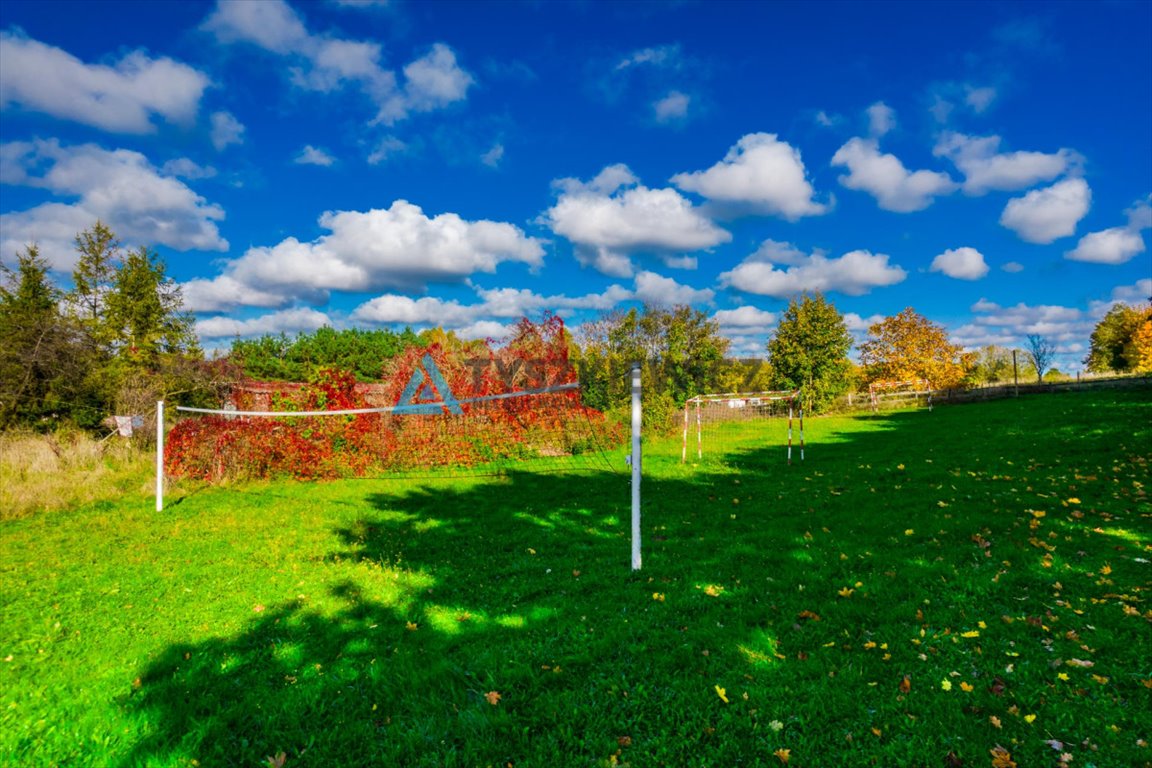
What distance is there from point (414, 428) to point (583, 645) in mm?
11116

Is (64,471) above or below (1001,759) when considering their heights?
above

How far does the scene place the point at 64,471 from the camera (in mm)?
11539

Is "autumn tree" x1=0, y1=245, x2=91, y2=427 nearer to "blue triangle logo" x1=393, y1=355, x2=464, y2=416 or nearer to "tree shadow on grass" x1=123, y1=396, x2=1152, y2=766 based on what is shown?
"blue triangle logo" x1=393, y1=355, x2=464, y2=416

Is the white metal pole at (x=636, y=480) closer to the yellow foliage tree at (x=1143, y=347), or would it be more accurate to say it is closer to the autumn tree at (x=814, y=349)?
the autumn tree at (x=814, y=349)

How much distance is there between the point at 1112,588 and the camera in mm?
4926

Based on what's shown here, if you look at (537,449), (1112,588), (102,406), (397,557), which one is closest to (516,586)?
(397,557)

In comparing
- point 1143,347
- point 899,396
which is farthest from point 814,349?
point 1143,347

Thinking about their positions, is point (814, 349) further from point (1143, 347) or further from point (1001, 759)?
point (1001, 759)

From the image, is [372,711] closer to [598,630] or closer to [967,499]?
[598,630]

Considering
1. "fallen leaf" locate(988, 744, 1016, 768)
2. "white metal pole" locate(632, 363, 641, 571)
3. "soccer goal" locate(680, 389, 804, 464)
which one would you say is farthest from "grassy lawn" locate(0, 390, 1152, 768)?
"soccer goal" locate(680, 389, 804, 464)

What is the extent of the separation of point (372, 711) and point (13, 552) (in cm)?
749

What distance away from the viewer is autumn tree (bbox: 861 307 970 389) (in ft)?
126

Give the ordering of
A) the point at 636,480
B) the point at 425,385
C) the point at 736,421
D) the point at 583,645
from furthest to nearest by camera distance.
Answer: the point at 736,421 → the point at 425,385 → the point at 636,480 → the point at 583,645

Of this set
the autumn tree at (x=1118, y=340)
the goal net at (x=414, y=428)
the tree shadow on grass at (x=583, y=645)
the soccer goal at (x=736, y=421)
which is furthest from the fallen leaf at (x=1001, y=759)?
the autumn tree at (x=1118, y=340)
